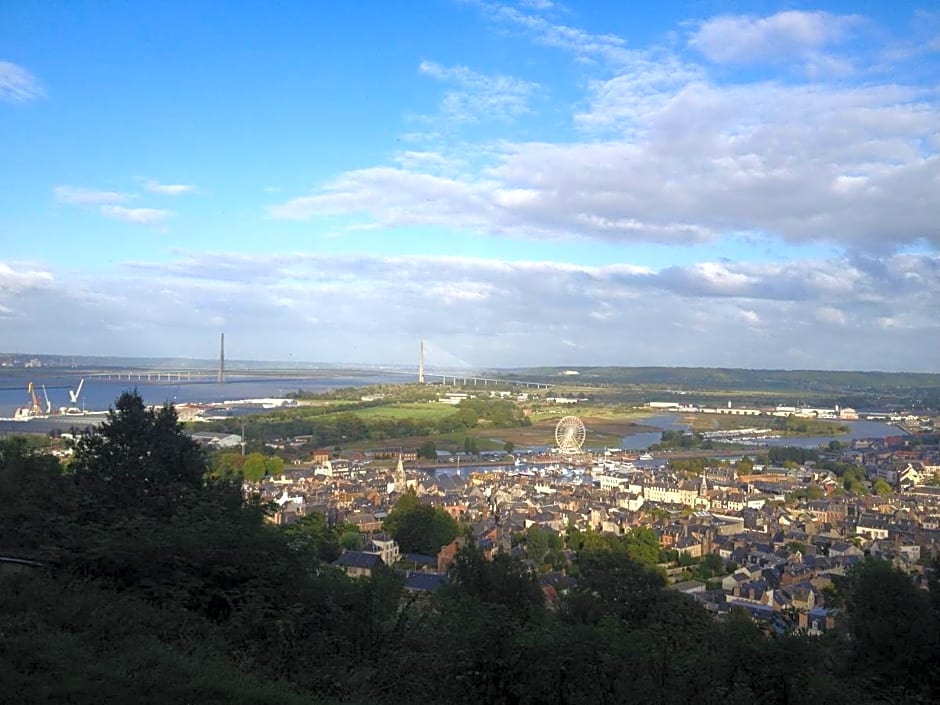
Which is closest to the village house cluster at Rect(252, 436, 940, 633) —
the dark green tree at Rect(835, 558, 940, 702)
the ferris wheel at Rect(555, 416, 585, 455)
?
the dark green tree at Rect(835, 558, 940, 702)

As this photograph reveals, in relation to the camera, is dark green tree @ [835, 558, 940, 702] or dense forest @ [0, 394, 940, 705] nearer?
dense forest @ [0, 394, 940, 705]

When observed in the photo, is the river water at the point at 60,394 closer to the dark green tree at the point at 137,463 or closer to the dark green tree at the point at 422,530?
the dark green tree at the point at 422,530

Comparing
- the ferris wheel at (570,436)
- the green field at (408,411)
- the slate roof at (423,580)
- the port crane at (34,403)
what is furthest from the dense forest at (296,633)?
the green field at (408,411)

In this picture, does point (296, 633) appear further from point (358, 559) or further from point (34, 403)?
point (34, 403)

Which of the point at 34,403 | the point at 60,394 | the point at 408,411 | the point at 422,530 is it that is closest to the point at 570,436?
the point at 408,411

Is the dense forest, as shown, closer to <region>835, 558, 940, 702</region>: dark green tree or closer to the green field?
<region>835, 558, 940, 702</region>: dark green tree
